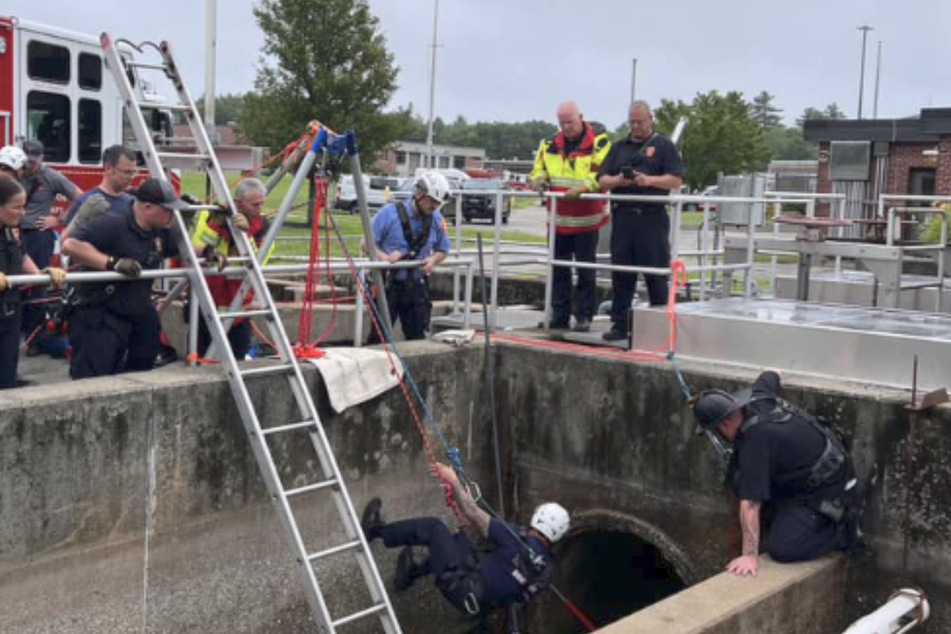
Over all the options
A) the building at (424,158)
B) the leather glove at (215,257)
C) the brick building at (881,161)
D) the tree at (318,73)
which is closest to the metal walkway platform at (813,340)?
the leather glove at (215,257)

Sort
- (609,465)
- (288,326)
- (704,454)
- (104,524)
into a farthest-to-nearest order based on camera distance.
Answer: (288,326)
(609,465)
(704,454)
(104,524)

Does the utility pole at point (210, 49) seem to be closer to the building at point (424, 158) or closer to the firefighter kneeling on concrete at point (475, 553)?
the firefighter kneeling on concrete at point (475, 553)

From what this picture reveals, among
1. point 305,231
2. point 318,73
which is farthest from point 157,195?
point 318,73

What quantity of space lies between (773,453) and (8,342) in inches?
178

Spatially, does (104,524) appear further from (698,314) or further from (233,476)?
(698,314)

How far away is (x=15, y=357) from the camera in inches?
273

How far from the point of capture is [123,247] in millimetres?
6852

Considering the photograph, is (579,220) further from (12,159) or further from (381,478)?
(12,159)

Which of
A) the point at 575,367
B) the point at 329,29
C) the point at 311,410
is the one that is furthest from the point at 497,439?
the point at 329,29

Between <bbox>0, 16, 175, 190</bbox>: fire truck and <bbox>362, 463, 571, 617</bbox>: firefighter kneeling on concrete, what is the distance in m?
5.77

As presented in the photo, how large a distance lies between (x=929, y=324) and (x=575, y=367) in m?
2.65

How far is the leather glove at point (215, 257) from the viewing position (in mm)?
7039

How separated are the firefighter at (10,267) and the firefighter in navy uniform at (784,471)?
4.02 m

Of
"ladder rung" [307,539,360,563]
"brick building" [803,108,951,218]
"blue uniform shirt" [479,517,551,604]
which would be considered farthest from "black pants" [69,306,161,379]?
"brick building" [803,108,951,218]
